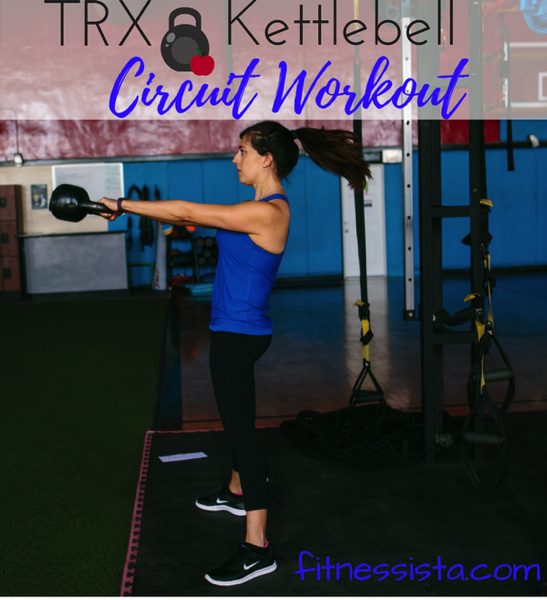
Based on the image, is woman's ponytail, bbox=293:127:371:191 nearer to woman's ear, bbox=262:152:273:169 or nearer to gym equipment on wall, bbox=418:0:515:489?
woman's ear, bbox=262:152:273:169

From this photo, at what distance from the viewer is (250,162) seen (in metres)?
2.39

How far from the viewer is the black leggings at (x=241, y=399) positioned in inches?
91.7

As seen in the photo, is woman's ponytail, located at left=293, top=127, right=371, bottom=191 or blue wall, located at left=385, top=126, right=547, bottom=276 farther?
blue wall, located at left=385, top=126, right=547, bottom=276

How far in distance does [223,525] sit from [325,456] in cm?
77

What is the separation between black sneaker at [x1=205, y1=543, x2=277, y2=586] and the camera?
7.34 feet

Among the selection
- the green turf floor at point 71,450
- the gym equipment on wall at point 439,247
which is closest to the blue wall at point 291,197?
the green turf floor at point 71,450

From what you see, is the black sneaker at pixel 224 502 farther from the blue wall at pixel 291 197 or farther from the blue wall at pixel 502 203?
the blue wall at pixel 502 203

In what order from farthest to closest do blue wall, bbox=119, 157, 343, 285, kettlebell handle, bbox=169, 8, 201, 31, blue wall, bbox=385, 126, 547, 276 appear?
blue wall, bbox=385, 126, 547, 276 → blue wall, bbox=119, 157, 343, 285 → kettlebell handle, bbox=169, 8, 201, 31

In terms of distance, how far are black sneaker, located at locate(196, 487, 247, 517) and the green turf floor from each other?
287 millimetres

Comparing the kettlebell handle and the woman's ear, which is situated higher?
the kettlebell handle

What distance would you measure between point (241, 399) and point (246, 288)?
1.16 feet

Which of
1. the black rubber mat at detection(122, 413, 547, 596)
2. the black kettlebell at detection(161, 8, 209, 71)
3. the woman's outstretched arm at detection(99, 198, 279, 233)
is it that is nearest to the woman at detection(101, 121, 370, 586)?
the woman's outstretched arm at detection(99, 198, 279, 233)

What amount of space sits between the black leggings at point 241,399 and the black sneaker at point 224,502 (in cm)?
48

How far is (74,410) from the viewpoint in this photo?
453 centimetres
